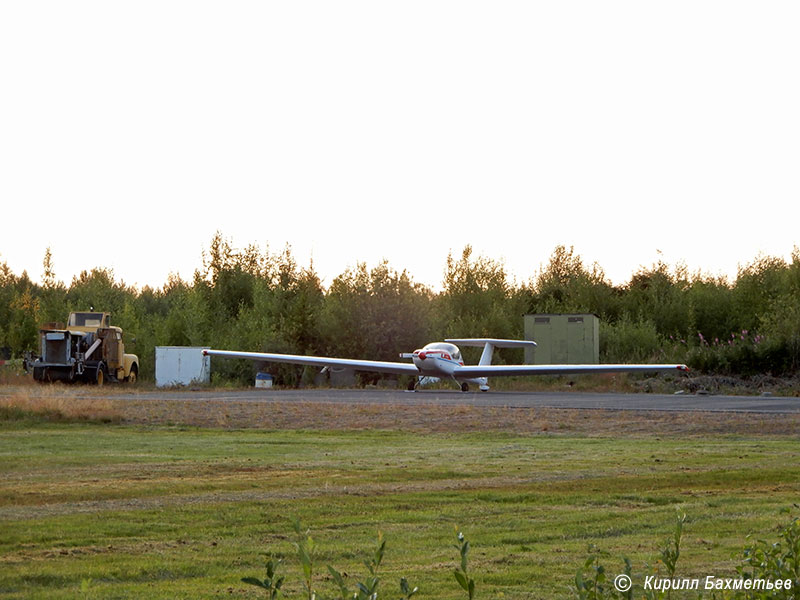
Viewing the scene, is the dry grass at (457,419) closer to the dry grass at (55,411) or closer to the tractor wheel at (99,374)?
the dry grass at (55,411)

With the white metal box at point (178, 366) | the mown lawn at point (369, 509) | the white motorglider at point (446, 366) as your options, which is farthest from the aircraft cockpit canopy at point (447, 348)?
the mown lawn at point (369, 509)

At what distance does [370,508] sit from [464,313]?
45.0 metres

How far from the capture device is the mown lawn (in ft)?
23.1

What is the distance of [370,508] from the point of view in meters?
9.91

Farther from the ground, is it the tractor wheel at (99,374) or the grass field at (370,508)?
the tractor wheel at (99,374)

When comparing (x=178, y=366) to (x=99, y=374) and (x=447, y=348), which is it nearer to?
(x=99, y=374)

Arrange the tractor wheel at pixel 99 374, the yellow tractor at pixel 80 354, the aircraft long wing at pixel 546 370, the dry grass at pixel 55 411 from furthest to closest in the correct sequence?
the tractor wheel at pixel 99 374
the yellow tractor at pixel 80 354
the aircraft long wing at pixel 546 370
the dry grass at pixel 55 411

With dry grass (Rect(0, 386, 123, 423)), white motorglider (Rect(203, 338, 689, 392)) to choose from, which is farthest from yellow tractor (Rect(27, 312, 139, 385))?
dry grass (Rect(0, 386, 123, 423))

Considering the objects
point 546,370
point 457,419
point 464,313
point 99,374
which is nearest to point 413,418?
point 457,419

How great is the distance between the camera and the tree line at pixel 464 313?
46000 millimetres

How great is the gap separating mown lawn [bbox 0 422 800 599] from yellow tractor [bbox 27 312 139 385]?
23.6 m

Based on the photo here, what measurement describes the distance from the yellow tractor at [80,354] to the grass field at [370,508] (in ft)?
76.2

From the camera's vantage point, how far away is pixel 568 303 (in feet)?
187

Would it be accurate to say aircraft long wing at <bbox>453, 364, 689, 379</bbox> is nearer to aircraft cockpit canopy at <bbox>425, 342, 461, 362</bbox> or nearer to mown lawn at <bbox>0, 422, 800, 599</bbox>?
aircraft cockpit canopy at <bbox>425, 342, 461, 362</bbox>
